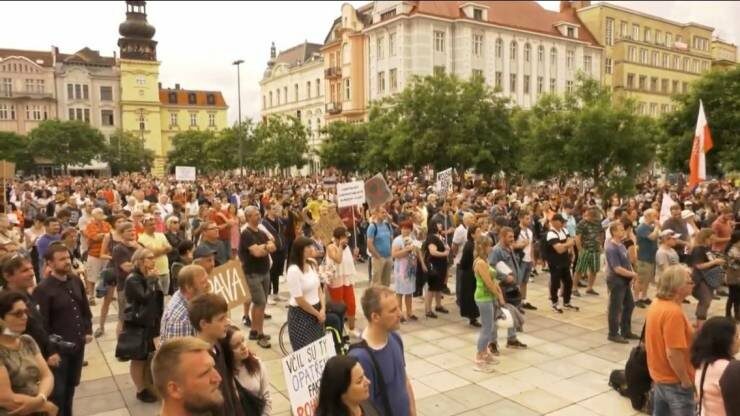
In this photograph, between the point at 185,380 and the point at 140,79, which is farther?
the point at 140,79

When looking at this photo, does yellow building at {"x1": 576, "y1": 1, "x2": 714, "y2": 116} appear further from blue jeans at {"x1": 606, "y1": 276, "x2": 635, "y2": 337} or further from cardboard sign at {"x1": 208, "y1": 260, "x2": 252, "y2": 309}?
cardboard sign at {"x1": 208, "y1": 260, "x2": 252, "y2": 309}

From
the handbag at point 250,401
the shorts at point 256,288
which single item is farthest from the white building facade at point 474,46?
the handbag at point 250,401

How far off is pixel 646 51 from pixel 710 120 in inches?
1802

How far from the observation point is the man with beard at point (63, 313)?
521 centimetres

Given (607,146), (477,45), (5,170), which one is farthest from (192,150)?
(607,146)

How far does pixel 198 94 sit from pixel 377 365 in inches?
4078

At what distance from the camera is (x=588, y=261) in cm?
1088

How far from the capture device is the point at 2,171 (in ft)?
50.3

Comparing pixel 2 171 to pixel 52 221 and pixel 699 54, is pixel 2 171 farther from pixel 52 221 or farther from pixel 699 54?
pixel 699 54

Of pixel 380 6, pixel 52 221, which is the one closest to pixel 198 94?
pixel 380 6

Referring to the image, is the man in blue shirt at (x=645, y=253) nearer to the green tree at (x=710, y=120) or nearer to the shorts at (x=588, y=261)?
the shorts at (x=588, y=261)

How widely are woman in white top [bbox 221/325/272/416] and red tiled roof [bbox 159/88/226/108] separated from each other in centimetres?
9709

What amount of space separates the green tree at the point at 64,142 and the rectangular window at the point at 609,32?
61.8 m

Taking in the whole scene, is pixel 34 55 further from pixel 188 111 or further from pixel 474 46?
pixel 474 46
